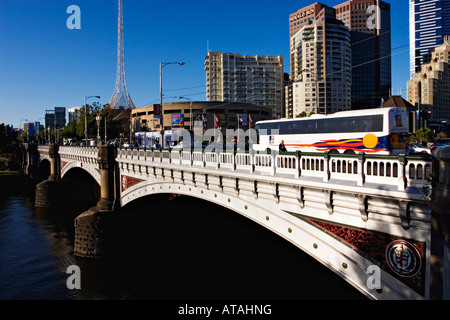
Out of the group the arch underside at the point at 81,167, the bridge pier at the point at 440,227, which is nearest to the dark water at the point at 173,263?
the arch underside at the point at 81,167

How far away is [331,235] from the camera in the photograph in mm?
11531

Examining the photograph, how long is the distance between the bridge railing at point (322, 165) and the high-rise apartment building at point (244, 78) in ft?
513

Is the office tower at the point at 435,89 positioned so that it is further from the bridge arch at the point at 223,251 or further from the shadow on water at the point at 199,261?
the shadow on water at the point at 199,261

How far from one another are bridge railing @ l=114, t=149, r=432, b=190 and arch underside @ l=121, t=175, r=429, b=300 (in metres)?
0.70

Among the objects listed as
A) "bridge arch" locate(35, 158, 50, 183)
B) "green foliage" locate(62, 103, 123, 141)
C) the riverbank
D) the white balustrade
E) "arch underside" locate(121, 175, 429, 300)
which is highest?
"green foliage" locate(62, 103, 123, 141)

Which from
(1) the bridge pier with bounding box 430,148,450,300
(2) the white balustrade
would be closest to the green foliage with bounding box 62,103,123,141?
(2) the white balustrade

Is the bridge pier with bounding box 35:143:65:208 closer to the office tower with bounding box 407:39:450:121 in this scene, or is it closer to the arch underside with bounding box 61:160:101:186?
the arch underside with bounding box 61:160:101:186

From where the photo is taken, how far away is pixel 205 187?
1869 centimetres

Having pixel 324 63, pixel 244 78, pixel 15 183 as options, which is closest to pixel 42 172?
pixel 15 183

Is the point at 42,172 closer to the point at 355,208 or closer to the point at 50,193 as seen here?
the point at 50,193

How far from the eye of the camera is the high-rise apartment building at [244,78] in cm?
17612

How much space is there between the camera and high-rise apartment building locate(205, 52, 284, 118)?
578 ft

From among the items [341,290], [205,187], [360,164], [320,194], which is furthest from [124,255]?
[360,164]
